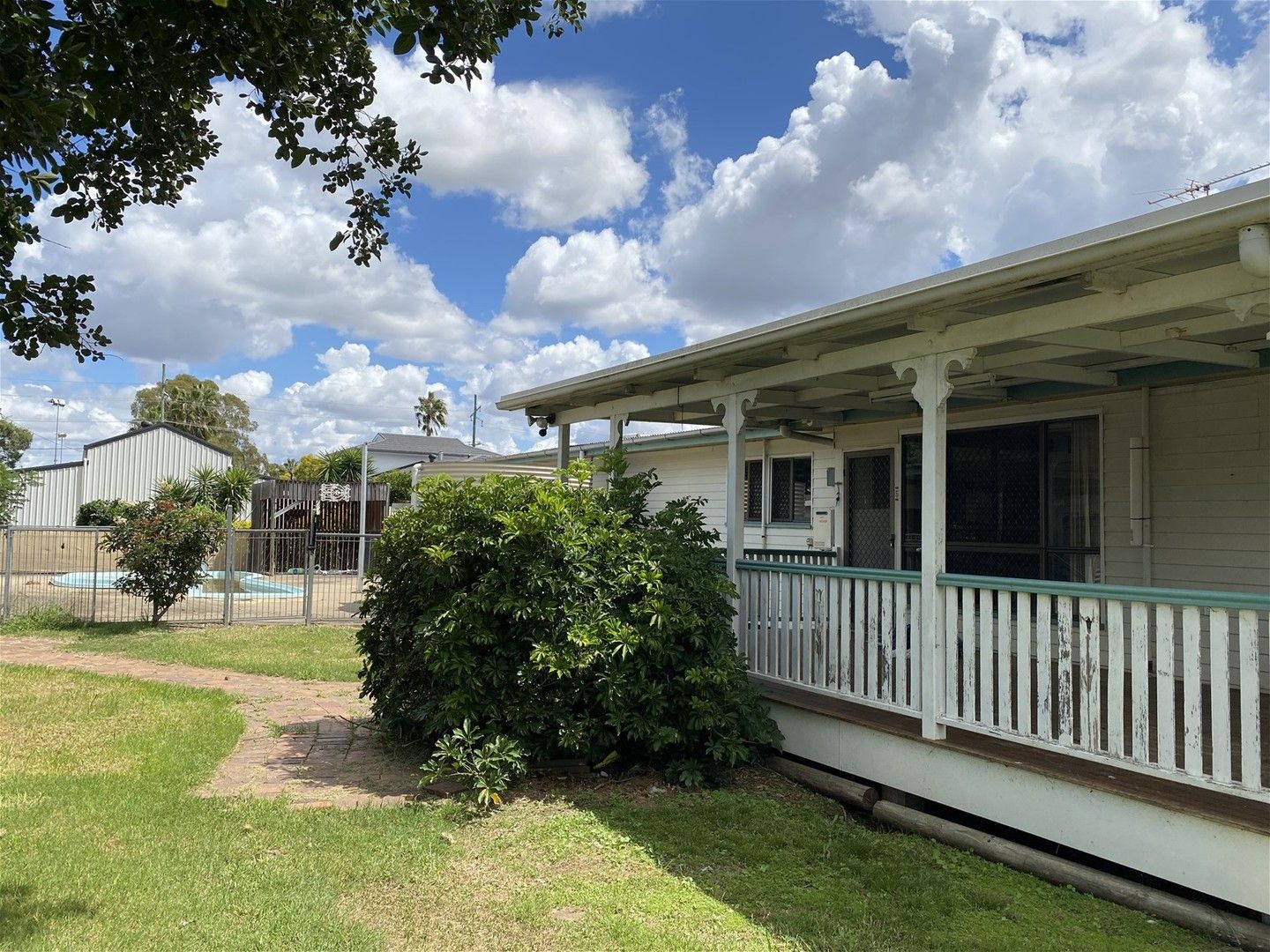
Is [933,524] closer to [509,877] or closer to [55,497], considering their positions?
[509,877]

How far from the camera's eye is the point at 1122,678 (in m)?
4.02

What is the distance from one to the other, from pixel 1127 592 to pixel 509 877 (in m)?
3.20

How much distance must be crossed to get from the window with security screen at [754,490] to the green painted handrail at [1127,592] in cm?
725

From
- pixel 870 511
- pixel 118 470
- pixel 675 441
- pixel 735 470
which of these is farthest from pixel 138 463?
pixel 735 470

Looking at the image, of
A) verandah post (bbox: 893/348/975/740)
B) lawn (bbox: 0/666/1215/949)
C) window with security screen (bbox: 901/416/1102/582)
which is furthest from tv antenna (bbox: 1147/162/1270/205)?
lawn (bbox: 0/666/1215/949)

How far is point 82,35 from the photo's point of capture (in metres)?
2.89

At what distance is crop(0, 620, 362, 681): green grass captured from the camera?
10.0 metres

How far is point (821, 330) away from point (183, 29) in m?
3.65

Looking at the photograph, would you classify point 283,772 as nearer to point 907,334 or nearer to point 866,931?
point 866,931

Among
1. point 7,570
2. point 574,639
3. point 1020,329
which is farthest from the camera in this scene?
point 7,570

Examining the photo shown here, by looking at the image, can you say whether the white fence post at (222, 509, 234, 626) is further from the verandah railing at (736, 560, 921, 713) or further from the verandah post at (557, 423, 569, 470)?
the verandah railing at (736, 560, 921, 713)

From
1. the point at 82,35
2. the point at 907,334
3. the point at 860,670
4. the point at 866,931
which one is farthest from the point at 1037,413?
the point at 82,35

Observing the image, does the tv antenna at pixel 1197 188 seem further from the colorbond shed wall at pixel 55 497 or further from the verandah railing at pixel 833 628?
the colorbond shed wall at pixel 55 497

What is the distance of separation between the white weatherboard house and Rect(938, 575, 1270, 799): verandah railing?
0.01 metres
